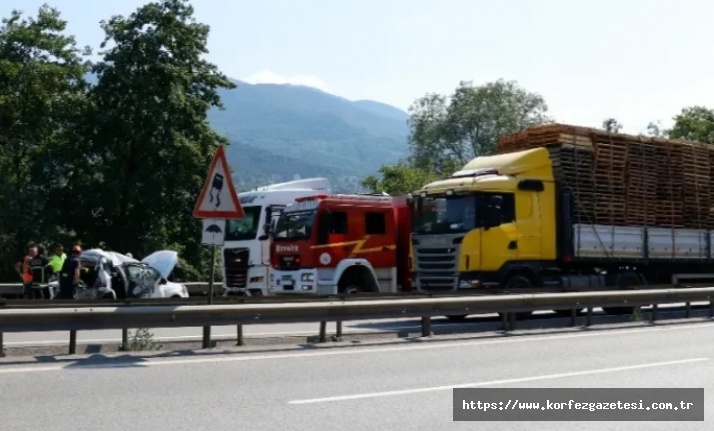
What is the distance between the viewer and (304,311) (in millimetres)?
12820

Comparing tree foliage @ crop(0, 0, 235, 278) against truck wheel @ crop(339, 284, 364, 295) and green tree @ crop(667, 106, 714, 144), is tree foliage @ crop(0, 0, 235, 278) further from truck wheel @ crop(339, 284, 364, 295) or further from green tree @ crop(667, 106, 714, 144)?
green tree @ crop(667, 106, 714, 144)

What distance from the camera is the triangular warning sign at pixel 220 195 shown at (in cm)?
1218

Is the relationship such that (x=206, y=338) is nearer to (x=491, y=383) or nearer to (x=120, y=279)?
(x=491, y=383)

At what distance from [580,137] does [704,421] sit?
1306cm

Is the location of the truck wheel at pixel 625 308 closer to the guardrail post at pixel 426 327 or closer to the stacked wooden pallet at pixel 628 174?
the stacked wooden pallet at pixel 628 174

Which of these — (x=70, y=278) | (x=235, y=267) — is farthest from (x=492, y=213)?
(x=70, y=278)

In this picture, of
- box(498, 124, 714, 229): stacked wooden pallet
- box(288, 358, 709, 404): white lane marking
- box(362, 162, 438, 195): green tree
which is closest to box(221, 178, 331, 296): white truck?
box(498, 124, 714, 229): stacked wooden pallet

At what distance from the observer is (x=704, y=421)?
7688 millimetres

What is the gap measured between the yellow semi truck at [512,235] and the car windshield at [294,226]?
2528 millimetres

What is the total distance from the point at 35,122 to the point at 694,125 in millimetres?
52286

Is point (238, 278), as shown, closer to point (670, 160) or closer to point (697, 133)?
point (670, 160)

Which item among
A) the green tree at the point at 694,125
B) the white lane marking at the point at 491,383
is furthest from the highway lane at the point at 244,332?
the green tree at the point at 694,125

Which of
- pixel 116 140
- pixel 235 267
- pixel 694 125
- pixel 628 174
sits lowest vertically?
pixel 235 267

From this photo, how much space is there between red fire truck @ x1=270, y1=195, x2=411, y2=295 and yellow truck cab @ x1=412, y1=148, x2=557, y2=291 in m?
1.81
